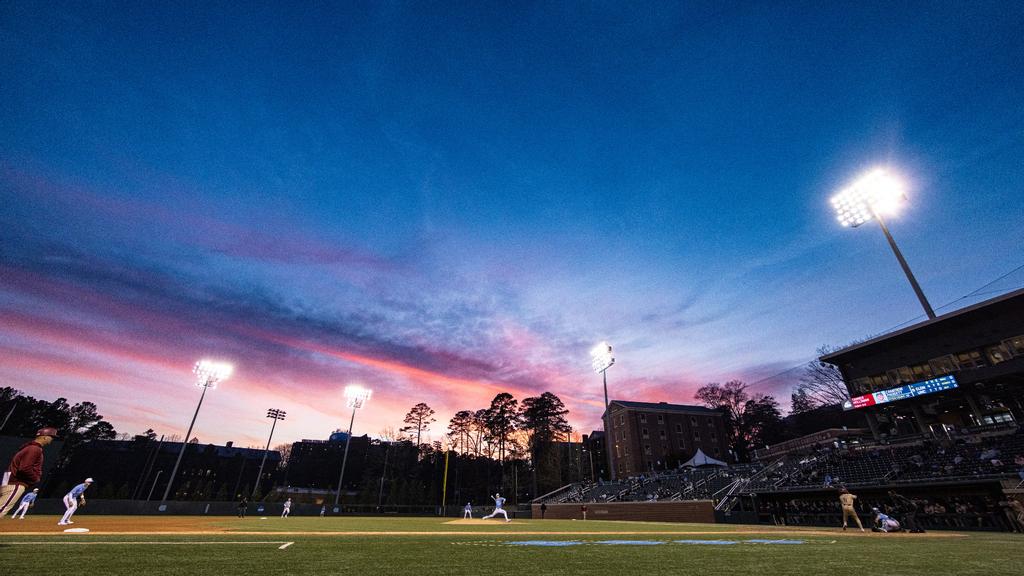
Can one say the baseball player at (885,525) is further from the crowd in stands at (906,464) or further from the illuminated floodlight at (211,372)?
the illuminated floodlight at (211,372)

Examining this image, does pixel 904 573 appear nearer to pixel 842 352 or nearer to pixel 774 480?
pixel 774 480

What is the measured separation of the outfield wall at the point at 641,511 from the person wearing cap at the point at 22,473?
34245 mm

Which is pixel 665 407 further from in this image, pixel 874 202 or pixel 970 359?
pixel 874 202

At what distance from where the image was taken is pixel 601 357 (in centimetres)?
4691

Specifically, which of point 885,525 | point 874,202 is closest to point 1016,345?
point 874,202

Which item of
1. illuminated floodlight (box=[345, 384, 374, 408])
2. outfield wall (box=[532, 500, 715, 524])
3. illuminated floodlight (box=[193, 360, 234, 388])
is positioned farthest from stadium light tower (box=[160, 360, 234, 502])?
outfield wall (box=[532, 500, 715, 524])

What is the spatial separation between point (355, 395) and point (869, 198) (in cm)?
6202

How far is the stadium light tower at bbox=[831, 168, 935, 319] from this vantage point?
30609 mm

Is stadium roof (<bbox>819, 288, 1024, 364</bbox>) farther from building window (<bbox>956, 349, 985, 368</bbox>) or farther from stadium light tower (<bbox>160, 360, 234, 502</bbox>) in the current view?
stadium light tower (<bbox>160, 360, 234, 502</bbox>)

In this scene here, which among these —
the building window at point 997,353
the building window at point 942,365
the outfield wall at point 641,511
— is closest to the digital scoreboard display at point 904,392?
the building window at point 942,365

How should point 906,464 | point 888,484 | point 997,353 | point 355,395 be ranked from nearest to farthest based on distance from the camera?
point 888,484, point 906,464, point 997,353, point 355,395

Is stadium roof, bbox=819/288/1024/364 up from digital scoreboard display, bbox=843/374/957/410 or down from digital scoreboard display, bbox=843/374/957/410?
up

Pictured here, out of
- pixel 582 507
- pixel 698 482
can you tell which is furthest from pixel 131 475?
pixel 698 482

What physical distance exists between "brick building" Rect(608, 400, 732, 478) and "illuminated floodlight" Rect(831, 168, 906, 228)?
4940 cm
